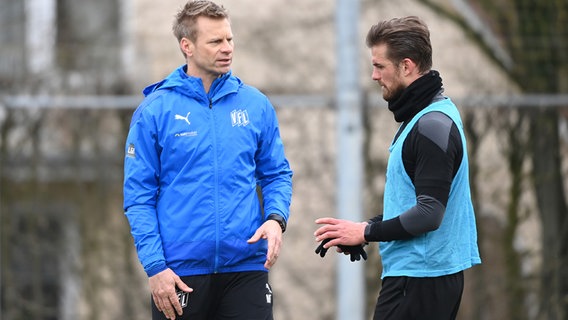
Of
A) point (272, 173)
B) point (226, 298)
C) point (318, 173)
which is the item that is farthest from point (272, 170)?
point (318, 173)

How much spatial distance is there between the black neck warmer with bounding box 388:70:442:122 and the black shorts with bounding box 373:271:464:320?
594 millimetres

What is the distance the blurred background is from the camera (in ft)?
27.3

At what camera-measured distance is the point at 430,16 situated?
30.8ft

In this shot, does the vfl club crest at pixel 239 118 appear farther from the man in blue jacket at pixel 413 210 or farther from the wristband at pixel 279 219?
the man in blue jacket at pixel 413 210

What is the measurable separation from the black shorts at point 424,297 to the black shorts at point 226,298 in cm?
56

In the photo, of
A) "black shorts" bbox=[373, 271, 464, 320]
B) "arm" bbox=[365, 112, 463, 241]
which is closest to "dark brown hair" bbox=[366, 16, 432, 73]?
"arm" bbox=[365, 112, 463, 241]

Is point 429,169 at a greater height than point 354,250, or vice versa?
point 429,169

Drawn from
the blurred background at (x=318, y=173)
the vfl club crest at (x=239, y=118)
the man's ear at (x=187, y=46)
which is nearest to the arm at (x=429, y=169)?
the vfl club crest at (x=239, y=118)

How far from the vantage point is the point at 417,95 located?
4066 millimetres

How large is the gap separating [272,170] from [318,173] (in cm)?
389

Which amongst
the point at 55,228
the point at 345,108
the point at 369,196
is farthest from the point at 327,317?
the point at 55,228

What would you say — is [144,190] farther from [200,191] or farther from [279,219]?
[279,219]

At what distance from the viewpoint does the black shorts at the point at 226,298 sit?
4.34 meters

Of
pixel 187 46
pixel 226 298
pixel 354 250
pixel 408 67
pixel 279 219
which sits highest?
pixel 187 46
